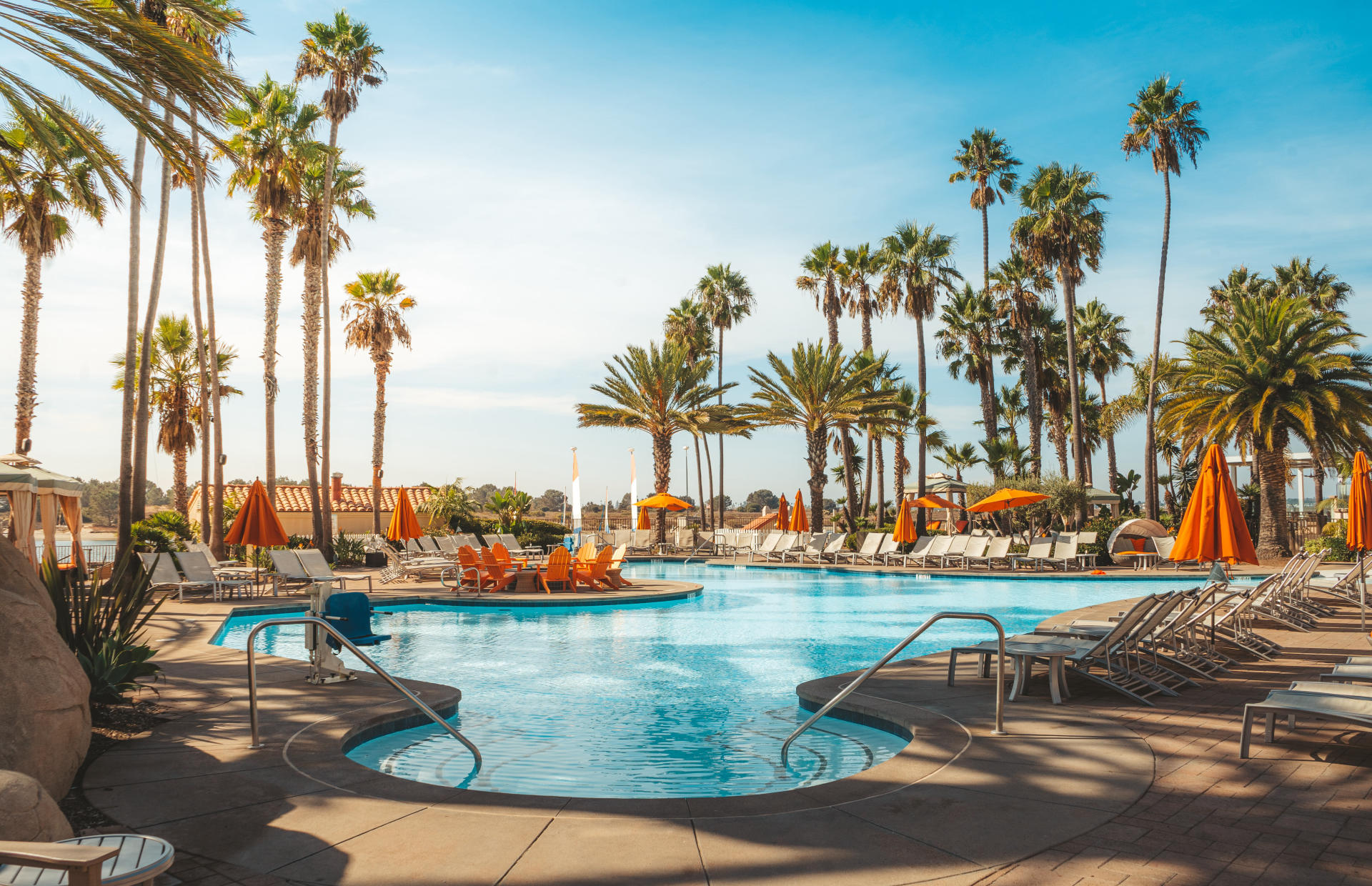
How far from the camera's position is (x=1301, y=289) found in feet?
131

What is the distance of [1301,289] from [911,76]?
118ft

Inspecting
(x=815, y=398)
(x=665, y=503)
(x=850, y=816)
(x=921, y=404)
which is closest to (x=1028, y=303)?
(x=921, y=404)

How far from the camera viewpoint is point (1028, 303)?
37656mm

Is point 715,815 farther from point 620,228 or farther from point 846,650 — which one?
point 620,228

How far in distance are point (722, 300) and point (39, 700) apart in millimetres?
41535

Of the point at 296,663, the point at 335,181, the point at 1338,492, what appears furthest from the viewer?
the point at 1338,492

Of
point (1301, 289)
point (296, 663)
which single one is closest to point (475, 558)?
point (296, 663)

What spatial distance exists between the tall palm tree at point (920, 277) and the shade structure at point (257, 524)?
26.2 metres

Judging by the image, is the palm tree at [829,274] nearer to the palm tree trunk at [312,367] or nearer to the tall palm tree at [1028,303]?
the tall palm tree at [1028,303]

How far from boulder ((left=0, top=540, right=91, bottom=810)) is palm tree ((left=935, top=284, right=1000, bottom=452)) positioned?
37.7 meters

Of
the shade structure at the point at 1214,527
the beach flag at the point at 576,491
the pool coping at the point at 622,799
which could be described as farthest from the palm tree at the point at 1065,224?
the pool coping at the point at 622,799

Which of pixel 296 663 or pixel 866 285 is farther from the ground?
pixel 866 285

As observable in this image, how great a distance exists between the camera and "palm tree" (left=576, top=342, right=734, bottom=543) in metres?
31.4

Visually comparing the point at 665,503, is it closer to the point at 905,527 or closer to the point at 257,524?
the point at 905,527
